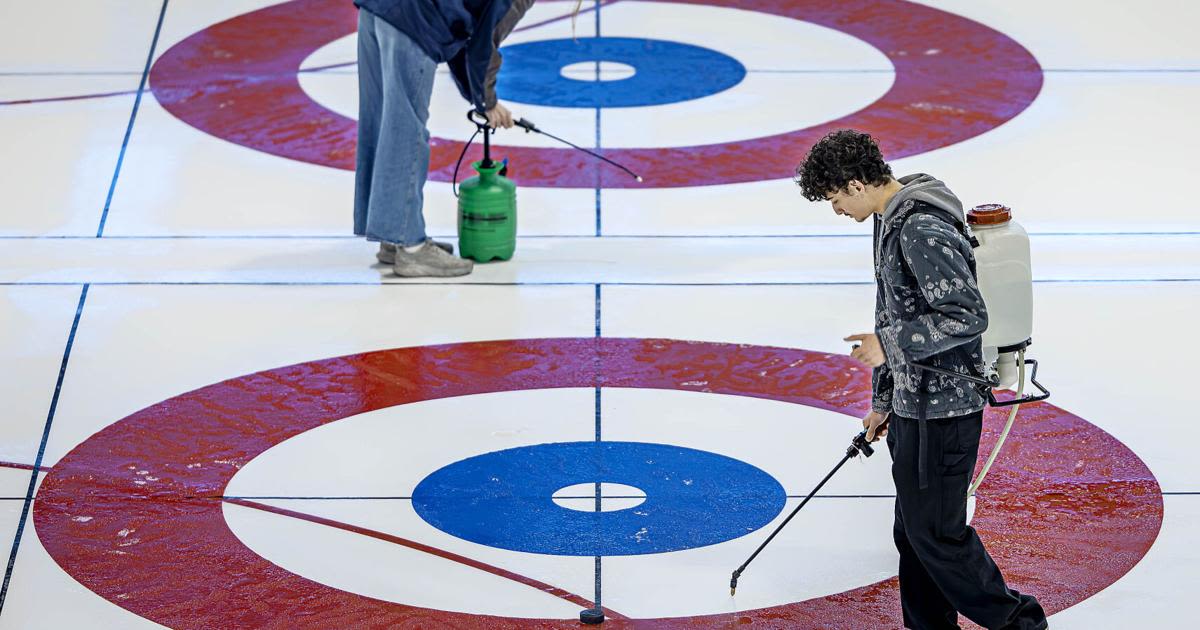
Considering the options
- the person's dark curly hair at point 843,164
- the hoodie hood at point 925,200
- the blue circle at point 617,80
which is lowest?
the blue circle at point 617,80

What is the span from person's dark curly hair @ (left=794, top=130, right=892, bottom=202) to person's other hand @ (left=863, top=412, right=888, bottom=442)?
0.61 m

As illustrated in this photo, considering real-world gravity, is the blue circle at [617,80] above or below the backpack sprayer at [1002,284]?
below

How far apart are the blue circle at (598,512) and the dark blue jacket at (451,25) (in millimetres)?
1910

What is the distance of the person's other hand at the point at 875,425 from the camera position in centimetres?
440

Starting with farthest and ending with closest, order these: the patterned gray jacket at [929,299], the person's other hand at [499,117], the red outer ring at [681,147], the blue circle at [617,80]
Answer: the blue circle at [617,80] → the red outer ring at [681,147] → the person's other hand at [499,117] → the patterned gray jacket at [929,299]

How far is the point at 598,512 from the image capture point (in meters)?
5.19

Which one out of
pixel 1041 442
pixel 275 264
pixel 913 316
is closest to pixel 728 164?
pixel 275 264

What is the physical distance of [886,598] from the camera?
187 inches

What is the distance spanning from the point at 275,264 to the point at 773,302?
1994 mm

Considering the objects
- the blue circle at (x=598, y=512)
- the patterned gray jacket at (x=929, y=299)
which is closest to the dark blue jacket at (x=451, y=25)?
the blue circle at (x=598, y=512)

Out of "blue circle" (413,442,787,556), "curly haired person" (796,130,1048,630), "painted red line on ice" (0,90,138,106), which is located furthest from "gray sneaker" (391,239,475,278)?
"curly haired person" (796,130,1048,630)

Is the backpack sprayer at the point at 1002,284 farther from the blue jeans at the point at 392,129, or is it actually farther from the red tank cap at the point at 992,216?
the blue jeans at the point at 392,129

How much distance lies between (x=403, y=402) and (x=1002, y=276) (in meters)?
2.28

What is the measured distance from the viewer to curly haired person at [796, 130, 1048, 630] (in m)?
3.98
